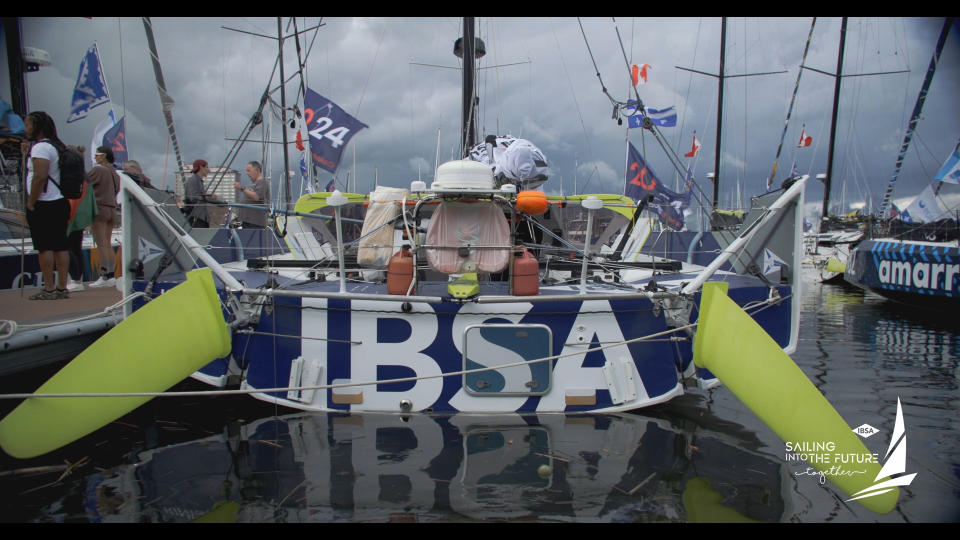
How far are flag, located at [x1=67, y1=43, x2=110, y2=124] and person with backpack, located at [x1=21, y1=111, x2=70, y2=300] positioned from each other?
4942 mm

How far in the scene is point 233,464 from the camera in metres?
3.40

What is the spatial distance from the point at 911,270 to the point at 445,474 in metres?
12.5

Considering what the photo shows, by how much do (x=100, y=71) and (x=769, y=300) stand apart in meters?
11.0

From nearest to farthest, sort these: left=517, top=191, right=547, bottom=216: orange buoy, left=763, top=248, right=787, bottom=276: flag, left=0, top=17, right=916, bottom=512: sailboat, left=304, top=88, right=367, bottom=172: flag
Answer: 1. left=0, top=17, right=916, bottom=512: sailboat
2. left=517, top=191, right=547, bottom=216: orange buoy
3. left=763, top=248, right=787, bottom=276: flag
4. left=304, top=88, right=367, bottom=172: flag

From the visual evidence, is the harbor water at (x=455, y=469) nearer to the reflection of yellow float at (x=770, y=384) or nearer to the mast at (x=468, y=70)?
the reflection of yellow float at (x=770, y=384)

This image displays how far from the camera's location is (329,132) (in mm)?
9227

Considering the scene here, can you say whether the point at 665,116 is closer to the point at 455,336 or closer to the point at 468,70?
the point at 468,70

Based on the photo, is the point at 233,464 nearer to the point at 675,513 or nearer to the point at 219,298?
the point at 219,298

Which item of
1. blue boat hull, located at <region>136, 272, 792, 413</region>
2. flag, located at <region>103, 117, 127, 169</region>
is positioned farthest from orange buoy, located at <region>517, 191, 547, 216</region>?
flag, located at <region>103, 117, 127, 169</region>

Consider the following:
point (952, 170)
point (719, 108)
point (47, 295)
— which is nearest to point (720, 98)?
point (719, 108)

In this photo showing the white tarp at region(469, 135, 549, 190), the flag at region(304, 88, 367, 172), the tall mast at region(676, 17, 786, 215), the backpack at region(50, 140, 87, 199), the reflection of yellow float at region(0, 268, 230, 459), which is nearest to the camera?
the reflection of yellow float at region(0, 268, 230, 459)

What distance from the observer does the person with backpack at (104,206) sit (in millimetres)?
6488

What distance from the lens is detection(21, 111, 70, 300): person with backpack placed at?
195 inches

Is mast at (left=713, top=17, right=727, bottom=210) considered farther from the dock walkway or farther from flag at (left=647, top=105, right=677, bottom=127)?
the dock walkway
